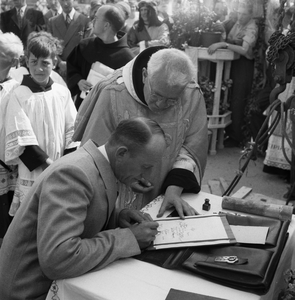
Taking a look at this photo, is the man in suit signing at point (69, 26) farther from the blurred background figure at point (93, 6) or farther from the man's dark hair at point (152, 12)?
the man's dark hair at point (152, 12)

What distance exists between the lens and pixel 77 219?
1.71m

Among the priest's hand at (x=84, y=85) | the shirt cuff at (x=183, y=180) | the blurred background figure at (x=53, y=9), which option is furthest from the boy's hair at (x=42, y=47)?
the blurred background figure at (x=53, y=9)

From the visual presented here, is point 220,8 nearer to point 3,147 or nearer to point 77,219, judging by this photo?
point 3,147

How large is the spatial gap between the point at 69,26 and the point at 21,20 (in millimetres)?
1316

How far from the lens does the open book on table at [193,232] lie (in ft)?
6.38

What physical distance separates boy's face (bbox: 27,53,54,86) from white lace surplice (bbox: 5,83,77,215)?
0.11 metres

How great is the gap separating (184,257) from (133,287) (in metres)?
0.27

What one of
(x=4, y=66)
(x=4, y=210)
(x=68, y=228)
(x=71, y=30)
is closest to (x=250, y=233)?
(x=68, y=228)

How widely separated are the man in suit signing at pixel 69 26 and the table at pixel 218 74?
1.74 meters

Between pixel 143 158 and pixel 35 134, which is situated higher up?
pixel 143 158

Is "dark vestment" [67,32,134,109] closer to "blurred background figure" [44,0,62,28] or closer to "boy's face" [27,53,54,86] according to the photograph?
"boy's face" [27,53,54,86]

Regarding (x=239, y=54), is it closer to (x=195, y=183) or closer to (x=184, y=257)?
(x=195, y=183)

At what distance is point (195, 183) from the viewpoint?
8.25 feet

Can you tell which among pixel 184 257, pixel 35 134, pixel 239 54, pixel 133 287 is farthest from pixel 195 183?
pixel 239 54
